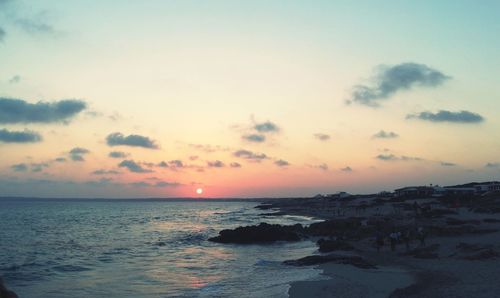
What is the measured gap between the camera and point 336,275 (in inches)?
1023

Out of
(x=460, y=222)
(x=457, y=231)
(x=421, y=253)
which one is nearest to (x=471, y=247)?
(x=421, y=253)

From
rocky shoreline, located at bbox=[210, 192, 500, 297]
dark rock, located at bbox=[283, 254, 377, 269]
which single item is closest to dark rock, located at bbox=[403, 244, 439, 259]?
rocky shoreline, located at bbox=[210, 192, 500, 297]

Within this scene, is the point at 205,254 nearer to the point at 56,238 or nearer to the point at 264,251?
the point at 264,251

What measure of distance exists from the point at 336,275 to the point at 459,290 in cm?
799

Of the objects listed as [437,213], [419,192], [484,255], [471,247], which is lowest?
[484,255]

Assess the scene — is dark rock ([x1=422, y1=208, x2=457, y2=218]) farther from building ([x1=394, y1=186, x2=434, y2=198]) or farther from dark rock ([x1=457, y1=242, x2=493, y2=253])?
building ([x1=394, y1=186, x2=434, y2=198])

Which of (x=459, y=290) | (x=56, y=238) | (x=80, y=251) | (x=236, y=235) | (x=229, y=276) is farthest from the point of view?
(x=56, y=238)

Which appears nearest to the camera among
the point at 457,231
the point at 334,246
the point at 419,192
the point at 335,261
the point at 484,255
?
the point at 484,255

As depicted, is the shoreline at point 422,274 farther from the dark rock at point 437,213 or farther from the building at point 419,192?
the building at point 419,192

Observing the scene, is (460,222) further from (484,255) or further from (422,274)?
(422,274)

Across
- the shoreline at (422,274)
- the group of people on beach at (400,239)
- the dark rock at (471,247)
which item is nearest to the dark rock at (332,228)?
the group of people on beach at (400,239)


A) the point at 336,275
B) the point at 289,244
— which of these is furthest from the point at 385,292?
the point at 289,244

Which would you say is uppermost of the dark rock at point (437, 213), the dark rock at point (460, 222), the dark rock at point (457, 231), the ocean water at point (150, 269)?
the dark rock at point (437, 213)

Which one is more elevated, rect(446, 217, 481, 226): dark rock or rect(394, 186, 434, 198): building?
rect(394, 186, 434, 198): building
